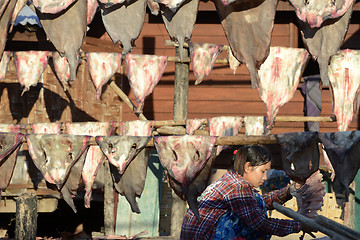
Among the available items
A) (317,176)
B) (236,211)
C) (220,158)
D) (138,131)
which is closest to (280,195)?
(317,176)

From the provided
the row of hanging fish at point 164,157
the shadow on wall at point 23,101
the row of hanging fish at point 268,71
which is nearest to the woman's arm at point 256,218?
the row of hanging fish at point 164,157

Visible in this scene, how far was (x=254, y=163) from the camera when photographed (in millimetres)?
4785

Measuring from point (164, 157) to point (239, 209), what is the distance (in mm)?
737

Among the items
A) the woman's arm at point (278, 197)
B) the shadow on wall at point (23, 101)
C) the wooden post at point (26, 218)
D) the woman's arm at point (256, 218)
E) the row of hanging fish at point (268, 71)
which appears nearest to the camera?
the woman's arm at point (256, 218)

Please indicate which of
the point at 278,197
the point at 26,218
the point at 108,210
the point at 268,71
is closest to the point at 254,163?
the point at 278,197

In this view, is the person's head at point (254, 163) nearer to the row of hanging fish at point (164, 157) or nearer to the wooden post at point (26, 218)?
the row of hanging fish at point (164, 157)

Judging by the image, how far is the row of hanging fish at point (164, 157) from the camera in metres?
4.70

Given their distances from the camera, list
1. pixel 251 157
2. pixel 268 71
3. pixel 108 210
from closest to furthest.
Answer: pixel 251 157
pixel 268 71
pixel 108 210

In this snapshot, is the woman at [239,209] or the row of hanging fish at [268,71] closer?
the woman at [239,209]

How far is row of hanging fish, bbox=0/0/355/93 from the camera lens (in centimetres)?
403

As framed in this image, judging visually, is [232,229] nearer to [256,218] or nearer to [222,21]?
[256,218]

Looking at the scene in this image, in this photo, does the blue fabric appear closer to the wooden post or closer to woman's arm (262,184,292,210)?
woman's arm (262,184,292,210)

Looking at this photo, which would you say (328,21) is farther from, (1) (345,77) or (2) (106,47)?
(2) (106,47)

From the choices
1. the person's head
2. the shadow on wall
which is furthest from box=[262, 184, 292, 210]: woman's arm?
the shadow on wall
